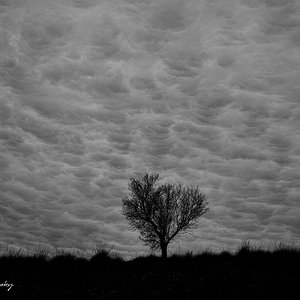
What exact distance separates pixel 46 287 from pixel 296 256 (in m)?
11.5

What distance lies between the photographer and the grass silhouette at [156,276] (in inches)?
438

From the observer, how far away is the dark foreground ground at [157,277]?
36.2 ft

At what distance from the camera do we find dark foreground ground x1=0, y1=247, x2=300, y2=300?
11039mm

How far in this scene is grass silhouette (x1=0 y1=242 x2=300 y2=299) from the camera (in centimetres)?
1113

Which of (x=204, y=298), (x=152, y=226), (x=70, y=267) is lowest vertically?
(x=204, y=298)

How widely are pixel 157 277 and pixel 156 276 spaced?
0.23m

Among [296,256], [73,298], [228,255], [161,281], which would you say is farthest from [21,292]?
[296,256]

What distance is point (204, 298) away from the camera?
10.4 metres

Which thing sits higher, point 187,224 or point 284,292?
point 187,224

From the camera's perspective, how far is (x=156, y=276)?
15062 mm

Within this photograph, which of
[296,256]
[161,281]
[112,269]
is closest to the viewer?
[161,281]

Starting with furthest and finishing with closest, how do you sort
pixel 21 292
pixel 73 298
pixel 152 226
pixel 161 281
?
pixel 152 226 < pixel 161 281 < pixel 21 292 < pixel 73 298

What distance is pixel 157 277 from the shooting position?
1484 centimetres

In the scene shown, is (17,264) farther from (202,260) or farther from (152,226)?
(152,226)
